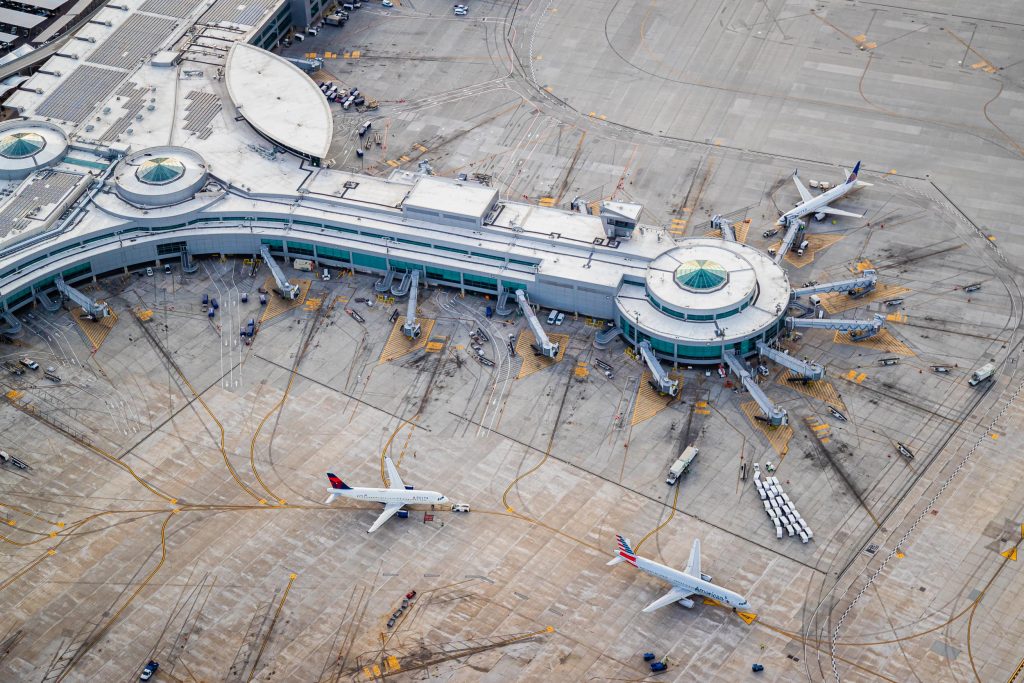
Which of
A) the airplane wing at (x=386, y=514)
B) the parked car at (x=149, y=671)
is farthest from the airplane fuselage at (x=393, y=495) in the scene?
the parked car at (x=149, y=671)

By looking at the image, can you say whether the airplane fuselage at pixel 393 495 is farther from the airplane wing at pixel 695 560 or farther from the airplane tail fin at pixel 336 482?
the airplane wing at pixel 695 560

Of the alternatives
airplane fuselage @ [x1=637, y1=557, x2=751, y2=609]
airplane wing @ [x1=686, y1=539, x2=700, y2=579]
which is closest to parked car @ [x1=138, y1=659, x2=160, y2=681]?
airplane fuselage @ [x1=637, y1=557, x2=751, y2=609]

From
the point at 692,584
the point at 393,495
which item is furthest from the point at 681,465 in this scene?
the point at 393,495

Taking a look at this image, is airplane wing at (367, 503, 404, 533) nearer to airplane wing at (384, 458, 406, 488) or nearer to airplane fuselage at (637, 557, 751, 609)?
airplane wing at (384, 458, 406, 488)

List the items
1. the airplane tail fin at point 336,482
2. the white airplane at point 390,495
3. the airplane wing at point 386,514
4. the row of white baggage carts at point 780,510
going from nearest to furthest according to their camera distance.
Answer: the row of white baggage carts at point 780,510 → the airplane wing at point 386,514 → the white airplane at point 390,495 → the airplane tail fin at point 336,482

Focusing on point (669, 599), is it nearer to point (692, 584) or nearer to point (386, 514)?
point (692, 584)

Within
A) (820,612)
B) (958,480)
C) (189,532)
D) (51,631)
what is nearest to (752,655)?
(820,612)

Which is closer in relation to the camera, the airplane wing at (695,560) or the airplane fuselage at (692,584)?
the airplane fuselage at (692,584)
